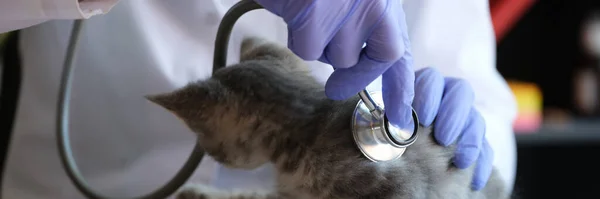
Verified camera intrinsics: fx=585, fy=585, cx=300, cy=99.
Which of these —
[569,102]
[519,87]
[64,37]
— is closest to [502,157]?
[64,37]

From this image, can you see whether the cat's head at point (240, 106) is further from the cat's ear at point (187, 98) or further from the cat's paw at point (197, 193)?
the cat's paw at point (197, 193)

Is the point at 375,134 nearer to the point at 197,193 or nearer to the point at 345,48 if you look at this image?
the point at 345,48

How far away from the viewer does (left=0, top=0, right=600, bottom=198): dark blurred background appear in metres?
2.15

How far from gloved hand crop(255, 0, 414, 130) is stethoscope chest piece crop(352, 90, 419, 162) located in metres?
0.01

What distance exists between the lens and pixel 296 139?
64 centimetres

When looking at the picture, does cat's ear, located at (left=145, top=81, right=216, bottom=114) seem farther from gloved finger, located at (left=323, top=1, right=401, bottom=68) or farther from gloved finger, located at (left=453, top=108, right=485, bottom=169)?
gloved finger, located at (left=453, top=108, right=485, bottom=169)

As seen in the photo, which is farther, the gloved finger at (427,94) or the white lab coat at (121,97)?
the white lab coat at (121,97)

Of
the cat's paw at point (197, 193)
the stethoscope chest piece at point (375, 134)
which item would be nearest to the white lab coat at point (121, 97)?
the cat's paw at point (197, 193)

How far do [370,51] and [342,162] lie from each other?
4.9 inches

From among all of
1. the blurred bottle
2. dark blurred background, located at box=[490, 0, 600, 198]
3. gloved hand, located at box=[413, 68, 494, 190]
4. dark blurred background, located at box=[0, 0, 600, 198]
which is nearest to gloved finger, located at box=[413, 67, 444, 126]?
gloved hand, located at box=[413, 68, 494, 190]

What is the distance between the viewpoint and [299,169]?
644 millimetres

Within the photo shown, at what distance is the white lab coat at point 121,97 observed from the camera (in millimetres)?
863

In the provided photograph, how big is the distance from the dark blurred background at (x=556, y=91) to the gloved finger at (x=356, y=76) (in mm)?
1671

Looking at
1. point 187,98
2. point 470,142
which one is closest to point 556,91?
point 470,142
